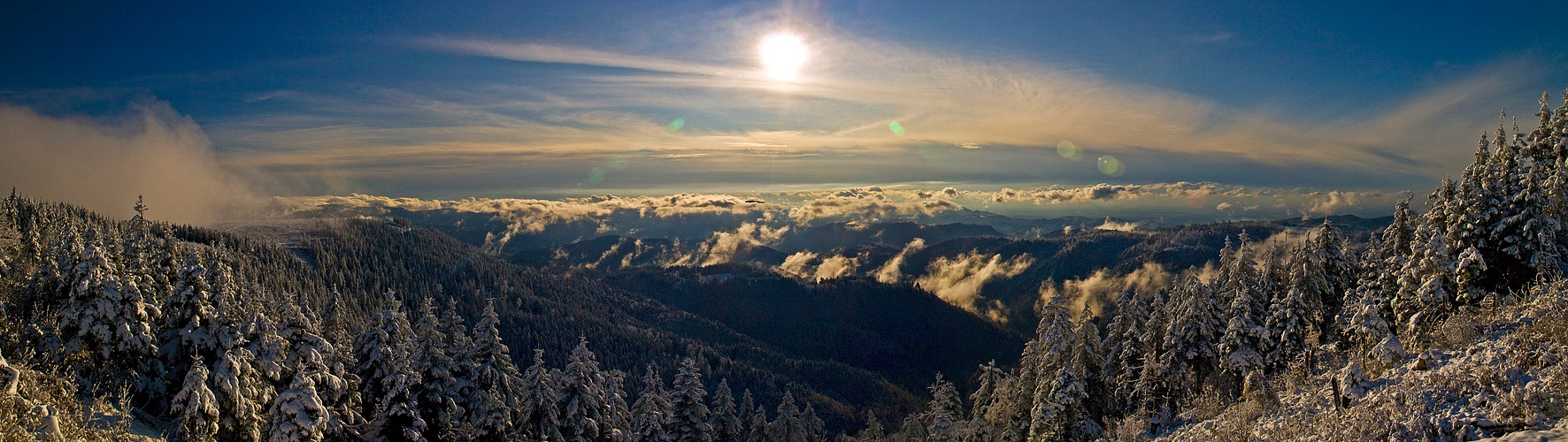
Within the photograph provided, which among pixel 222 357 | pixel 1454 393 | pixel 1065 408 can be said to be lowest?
pixel 1065 408

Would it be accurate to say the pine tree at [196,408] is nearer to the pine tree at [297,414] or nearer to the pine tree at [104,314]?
the pine tree at [297,414]

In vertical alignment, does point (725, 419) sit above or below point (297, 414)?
below

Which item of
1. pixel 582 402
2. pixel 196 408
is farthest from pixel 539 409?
pixel 196 408

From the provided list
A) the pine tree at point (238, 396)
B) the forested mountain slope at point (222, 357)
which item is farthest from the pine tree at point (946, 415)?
the pine tree at point (238, 396)

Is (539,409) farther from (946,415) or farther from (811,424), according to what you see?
(811,424)

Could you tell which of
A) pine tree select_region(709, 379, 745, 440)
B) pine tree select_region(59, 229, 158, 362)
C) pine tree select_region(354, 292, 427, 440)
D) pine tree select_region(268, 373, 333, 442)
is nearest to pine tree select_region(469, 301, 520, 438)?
pine tree select_region(354, 292, 427, 440)

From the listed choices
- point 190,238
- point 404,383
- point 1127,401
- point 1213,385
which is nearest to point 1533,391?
point 1213,385

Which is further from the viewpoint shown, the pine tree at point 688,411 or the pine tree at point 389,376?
the pine tree at point 688,411

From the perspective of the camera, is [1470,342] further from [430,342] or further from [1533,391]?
[430,342]

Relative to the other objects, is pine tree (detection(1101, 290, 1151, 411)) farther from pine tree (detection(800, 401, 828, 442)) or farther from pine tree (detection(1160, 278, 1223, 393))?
pine tree (detection(800, 401, 828, 442))
